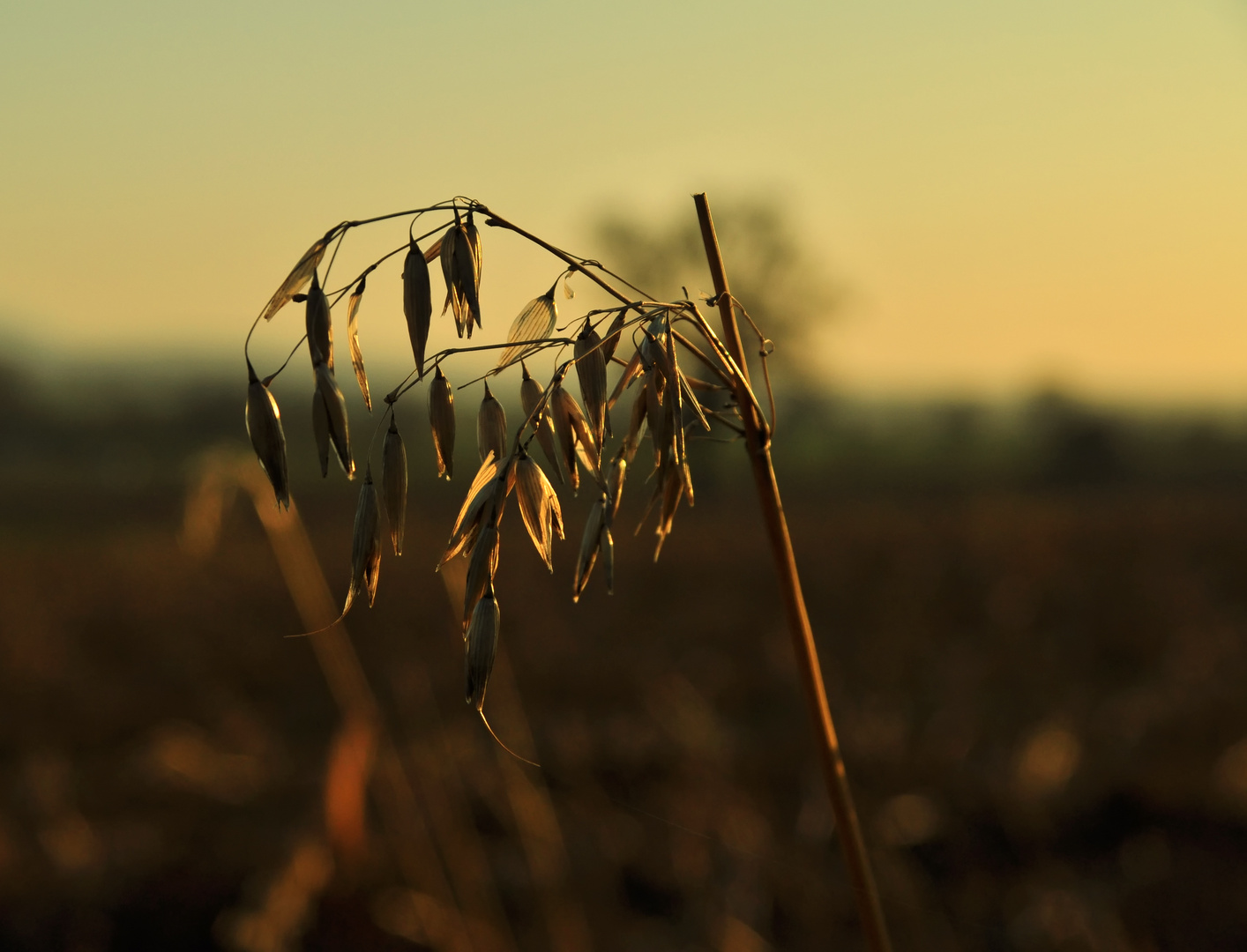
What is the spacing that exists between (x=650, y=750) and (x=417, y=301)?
5.68 m

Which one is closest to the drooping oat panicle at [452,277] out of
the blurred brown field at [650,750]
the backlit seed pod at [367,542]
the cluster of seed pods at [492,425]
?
the cluster of seed pods at [492,425]

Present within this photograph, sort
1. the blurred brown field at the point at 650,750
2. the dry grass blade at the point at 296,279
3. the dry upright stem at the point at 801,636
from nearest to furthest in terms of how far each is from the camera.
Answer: the dry upright stem at the point at 801,636
the dry grass blade at the point at 296,279
the blurred brown field at the point at 650,750

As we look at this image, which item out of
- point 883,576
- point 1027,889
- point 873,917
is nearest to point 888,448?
point 883,576

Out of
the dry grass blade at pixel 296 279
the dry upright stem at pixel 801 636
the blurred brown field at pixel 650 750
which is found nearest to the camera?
the dry upright stem at pixel 801 636

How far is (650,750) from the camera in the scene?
20.7ft

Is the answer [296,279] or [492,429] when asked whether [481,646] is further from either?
[296,279]

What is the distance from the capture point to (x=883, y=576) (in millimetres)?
12750

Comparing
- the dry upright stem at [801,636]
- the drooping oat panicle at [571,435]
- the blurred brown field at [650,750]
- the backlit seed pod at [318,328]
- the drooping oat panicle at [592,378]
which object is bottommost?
the blurred brown field at [650,750]

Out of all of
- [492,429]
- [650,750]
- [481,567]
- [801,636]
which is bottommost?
[650,750]

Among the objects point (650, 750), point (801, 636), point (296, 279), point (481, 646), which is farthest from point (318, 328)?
point (650, 750)

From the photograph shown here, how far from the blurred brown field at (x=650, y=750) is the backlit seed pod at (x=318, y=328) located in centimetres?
160

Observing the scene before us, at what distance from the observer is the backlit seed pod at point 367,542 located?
3.10 ft

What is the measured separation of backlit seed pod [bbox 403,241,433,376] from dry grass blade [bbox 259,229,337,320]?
8cm

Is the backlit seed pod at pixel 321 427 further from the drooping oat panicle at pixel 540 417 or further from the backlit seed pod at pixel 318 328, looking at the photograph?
the drooping oat panicle at pixel 540 417
